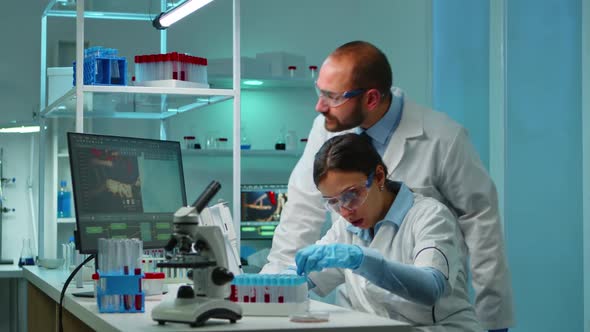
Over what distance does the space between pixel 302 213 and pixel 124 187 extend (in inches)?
25.3

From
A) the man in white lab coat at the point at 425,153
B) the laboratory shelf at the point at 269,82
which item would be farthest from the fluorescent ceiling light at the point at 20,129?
the man in white lab coat at the point at 425,153

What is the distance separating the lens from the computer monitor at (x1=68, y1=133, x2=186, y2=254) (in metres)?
2.71

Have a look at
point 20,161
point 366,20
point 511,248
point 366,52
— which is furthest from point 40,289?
point 366,20

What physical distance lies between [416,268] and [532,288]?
3.48 metres

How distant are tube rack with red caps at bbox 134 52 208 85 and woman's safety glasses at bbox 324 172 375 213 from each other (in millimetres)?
1346

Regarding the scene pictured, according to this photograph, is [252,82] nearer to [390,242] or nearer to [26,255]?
[26,255]

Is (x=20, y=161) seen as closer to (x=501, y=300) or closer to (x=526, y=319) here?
(x=526, y=319)

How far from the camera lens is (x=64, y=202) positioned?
18.4 ft

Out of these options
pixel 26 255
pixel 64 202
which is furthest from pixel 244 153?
pixel 26 255

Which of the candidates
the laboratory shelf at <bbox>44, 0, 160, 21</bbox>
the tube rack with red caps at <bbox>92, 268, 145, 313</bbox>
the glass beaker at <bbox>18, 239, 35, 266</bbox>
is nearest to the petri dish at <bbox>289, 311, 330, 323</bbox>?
the tube rack with red caps at <bbox>92, 268, 145, 313</bbox>

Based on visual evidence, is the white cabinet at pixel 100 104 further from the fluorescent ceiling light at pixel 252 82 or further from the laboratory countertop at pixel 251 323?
the laboratory countertop at pixel 251 323

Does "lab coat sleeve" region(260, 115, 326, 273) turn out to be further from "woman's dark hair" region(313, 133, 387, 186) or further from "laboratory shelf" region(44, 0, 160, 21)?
"laboratory shelf" region(44, 0, 160, 21)

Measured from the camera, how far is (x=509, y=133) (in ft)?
18.4

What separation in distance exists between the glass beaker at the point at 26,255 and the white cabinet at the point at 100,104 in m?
0.12
